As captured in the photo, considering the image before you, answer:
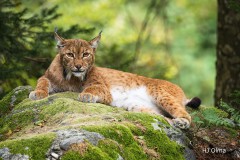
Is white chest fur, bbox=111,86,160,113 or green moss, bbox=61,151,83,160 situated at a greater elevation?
green moss, bbox=61,151,83,160

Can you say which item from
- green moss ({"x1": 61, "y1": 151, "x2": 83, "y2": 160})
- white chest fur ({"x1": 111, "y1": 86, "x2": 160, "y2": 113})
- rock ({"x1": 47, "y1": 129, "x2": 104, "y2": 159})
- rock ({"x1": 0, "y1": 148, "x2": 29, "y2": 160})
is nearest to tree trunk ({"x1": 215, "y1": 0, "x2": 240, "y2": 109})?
white chest fur ({"x1": 111, "y1": 86, "x2": 160, "y2": 113})

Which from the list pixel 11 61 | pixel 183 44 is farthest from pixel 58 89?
pixel 183 44

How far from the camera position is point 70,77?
248 inches

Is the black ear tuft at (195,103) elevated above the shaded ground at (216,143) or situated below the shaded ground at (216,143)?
above

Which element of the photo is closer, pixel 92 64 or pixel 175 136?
pixel 175 136

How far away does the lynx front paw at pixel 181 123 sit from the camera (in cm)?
577

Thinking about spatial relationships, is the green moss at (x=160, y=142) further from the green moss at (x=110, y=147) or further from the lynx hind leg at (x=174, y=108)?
the lynx hind leg at (x=174, y=108)

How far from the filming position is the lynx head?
622 cm

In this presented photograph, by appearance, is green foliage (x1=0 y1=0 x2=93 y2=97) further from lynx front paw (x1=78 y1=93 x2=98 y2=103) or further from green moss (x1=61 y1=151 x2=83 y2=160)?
green moss (x1=61 y1=151 x2=83 y2=160)

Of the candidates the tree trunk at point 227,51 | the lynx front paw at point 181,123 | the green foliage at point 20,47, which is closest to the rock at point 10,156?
the lynx front paw at point 181,123

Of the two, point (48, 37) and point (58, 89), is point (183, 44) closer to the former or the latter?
point (48, 37)

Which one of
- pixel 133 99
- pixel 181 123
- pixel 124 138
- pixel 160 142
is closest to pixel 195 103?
pixel 133 99

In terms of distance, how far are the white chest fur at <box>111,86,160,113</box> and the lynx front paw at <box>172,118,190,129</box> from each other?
517mm

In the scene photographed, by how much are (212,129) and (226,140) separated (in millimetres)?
265
